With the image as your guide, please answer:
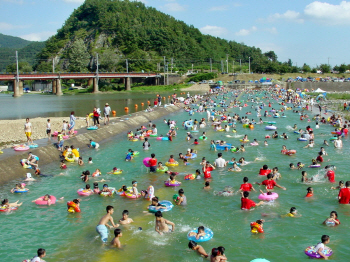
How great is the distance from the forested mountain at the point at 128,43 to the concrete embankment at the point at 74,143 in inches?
3404

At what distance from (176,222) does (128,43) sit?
Answer: 456 feet

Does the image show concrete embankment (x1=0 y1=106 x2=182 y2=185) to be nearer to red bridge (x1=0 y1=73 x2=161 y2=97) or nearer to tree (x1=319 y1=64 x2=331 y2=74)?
red bridge (x1=0 y1=73 x2=161 y2=97)

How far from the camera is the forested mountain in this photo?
413ft

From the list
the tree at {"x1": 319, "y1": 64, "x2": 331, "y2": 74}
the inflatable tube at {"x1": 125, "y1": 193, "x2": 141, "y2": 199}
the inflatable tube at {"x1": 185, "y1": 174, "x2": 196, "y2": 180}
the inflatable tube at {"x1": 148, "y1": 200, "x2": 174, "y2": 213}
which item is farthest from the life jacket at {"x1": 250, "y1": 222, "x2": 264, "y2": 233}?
the tree at {"x1": 319, "y1": 64, "x2": 331, "y2": 74}

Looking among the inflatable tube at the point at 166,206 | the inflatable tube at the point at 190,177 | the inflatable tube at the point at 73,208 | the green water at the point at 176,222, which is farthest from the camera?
the inflatable tube at the point at 190,177

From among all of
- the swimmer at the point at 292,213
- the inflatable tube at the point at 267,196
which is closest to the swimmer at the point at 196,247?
the swimmer at the point at 292,213

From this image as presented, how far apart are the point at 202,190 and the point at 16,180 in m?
9.80

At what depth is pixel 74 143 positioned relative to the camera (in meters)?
24.2

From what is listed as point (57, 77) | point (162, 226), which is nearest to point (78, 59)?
point (57, 77)

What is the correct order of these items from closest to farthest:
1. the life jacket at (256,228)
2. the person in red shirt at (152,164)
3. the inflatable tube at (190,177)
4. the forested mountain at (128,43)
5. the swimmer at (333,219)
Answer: the life jacket at (256,228)
the swimmer at (333,219)
the inflatable tube at (190,177)
the person in red shirt at (152,164)
the forested mountain at (128,43)

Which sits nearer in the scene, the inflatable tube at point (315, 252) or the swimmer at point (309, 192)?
the inflatable tube at point (315, 252)

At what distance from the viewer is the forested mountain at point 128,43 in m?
126

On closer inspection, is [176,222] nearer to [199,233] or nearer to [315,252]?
[199,233]

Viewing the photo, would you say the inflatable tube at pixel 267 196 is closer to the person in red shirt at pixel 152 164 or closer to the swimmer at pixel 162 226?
the swimmer at pixel 162 226
